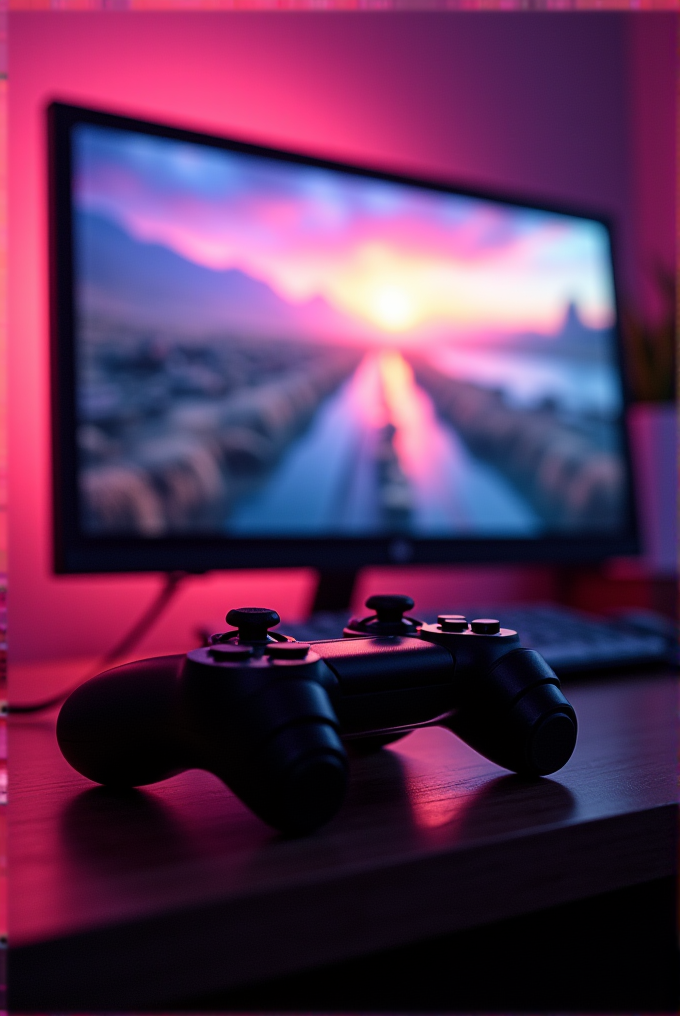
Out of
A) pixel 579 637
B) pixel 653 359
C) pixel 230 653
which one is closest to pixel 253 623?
pixel 230 653

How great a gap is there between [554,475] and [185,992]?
0.69 meters

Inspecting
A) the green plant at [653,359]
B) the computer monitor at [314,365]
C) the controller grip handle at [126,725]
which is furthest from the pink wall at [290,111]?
the controller grip handle at [126,725]

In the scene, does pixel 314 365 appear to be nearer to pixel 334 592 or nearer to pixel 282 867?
pixel 334 592

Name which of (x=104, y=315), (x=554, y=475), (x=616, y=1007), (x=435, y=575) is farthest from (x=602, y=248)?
(x=616, y=1007)

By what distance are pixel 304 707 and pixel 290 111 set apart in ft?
2.87

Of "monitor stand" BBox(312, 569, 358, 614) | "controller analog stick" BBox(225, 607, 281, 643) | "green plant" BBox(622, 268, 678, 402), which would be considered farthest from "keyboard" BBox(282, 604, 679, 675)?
"green plant" BBox(622, 268, 678, 402)

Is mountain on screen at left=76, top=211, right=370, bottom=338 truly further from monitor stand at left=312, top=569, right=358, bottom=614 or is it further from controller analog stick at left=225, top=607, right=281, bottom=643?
controller analog stick at left=225, top=607, right=281, bottom=643

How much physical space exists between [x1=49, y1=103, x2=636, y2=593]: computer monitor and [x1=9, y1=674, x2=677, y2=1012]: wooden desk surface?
1.01 ft

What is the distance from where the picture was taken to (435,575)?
3.44ft

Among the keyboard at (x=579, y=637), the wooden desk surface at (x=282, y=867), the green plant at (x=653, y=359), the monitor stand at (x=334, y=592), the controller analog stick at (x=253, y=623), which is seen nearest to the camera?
the wooden desk surface at (x=282, y=867)

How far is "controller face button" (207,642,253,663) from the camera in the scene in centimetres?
31

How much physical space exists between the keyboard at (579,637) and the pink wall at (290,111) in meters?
0.30

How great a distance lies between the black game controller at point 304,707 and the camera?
11.3 inches

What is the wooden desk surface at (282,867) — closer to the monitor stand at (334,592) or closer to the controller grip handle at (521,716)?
the controller grip handle at (521,716)
